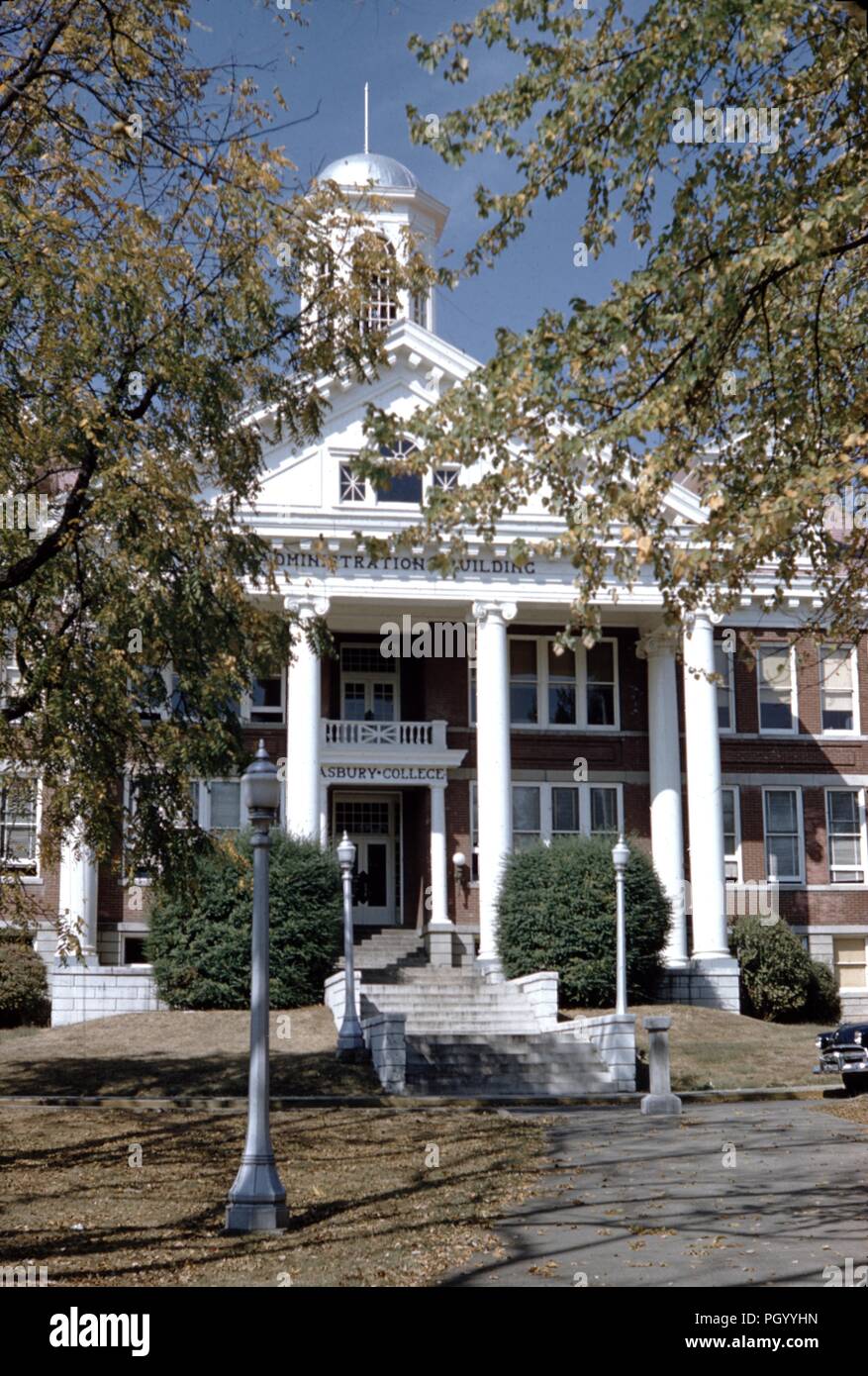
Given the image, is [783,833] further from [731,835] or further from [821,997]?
[821,997]

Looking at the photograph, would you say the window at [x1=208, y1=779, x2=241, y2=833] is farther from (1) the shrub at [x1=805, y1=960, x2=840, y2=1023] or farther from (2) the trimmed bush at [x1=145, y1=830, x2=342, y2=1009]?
(1) the shrub at [x1=805, y1=960, x2=840, y2=1023]

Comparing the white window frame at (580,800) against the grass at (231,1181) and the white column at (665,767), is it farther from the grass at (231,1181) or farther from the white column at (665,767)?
the grass at (231,1181)

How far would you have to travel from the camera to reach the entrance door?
37.8 m

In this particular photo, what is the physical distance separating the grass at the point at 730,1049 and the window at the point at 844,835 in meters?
6.17

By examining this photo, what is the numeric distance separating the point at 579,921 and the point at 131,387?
19086 millimetres

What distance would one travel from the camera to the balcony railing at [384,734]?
120 feet

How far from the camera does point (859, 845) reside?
3925cm

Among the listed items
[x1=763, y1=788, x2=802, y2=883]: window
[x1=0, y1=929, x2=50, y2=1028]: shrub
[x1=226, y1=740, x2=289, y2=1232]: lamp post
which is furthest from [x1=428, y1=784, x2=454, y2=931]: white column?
[x1=226, y1=740, x2=289, y2=1232]: lamp post

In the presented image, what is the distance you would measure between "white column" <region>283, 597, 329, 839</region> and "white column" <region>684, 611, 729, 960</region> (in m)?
8.18

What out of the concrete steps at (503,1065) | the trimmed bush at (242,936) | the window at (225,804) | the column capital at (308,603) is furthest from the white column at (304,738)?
the concrete steps at (503,1065)

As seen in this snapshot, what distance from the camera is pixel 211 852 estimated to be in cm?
1702
